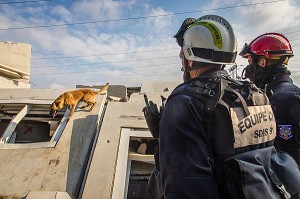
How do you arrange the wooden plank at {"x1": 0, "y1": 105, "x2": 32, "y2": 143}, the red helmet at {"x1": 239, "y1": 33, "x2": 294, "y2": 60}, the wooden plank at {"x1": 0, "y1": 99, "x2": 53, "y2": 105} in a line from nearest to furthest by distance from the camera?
1. the red helmet at {"x1": 239, "y1": 33, "x2": 294, "y2": 60}
2. the wooden plank at {"x1": 0, "y1": 105, "x2": 32, "y2": 143}
3. the wooden plank at {"x1": 0, "y1": 99, "x2": 53, "y2": 105}

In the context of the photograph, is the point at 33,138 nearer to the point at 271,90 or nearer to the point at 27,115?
the point at 27,115

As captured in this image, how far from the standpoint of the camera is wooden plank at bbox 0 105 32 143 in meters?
4.07

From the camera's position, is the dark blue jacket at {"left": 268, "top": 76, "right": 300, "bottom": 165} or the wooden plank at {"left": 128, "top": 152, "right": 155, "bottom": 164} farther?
the wooden plank at {"left": 128, "top": 152, "right": 155, "bottom": 164}

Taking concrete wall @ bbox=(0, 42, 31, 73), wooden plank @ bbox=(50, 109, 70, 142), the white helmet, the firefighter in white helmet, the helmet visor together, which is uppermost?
concrete wall @ bbox=(0, 42, 31, 73)

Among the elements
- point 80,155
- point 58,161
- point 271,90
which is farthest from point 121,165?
point 271,90

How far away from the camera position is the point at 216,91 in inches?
51.3

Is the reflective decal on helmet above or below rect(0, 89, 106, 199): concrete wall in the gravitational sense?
above

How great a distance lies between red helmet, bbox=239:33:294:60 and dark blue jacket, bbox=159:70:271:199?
78.0 inches

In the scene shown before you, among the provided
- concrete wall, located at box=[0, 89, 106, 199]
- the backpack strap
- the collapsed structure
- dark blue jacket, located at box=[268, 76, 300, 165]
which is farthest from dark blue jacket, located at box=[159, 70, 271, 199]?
concrete wall, located at box=[0, 89, 106, 199]

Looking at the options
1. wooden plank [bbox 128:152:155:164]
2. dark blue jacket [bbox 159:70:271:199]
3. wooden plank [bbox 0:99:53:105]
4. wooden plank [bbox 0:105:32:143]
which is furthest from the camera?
wooden plank [bbox 0:99:53:105]

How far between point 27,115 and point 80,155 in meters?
1.81

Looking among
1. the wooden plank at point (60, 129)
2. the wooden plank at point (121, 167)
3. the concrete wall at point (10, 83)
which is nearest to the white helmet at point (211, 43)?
the wooden plank at point (121, 167)

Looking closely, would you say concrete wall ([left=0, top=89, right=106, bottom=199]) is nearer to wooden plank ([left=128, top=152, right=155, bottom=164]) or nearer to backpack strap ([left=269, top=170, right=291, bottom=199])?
wooden plank ([left=128, top=152, right=155, bottom=164])

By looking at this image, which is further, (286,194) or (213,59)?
(213,59)
